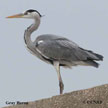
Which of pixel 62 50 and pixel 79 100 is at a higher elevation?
pixel 62 50

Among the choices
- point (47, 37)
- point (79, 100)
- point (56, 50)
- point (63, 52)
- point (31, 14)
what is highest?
point (31, 14)

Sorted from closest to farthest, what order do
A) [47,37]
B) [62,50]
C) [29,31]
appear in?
[47,37] → [62,50] → [29,31]

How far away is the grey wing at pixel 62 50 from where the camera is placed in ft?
51.9

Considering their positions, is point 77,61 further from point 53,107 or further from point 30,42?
point 53,107

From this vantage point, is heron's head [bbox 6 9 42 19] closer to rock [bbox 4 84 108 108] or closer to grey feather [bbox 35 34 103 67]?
grey feather [bbox 35 34 103 67]

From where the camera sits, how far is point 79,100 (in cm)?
1384

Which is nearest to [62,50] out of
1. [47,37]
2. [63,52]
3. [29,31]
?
[63,52]

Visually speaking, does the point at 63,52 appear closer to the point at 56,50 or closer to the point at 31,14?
the point at 56,50

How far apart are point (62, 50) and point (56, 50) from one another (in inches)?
9.4

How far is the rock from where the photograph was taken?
13.6m

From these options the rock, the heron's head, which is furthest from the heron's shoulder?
the rock

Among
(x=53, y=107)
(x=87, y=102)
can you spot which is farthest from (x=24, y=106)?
(x=87, y=102)

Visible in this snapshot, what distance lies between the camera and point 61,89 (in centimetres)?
1552

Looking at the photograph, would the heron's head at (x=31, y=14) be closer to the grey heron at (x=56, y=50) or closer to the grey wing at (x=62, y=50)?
the grey heron at (x=56, y=50)
